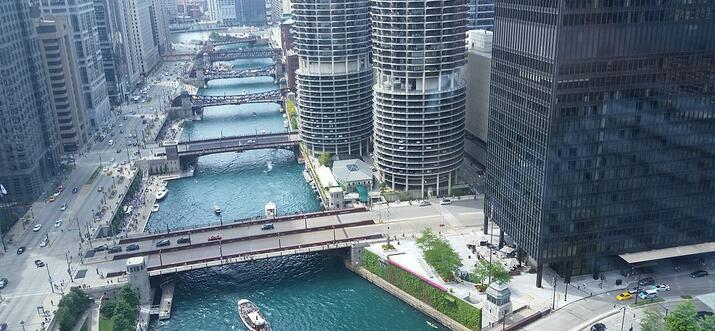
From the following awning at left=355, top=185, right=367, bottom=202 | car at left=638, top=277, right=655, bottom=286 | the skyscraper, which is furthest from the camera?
awning at left=355, top=185, right=367, bottom=202

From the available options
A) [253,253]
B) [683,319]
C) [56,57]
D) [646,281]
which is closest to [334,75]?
[253,253]

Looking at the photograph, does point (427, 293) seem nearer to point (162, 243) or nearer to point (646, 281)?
point (646, 281)

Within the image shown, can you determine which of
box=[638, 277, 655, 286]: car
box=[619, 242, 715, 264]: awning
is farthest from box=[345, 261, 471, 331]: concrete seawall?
box=[638, 277, 655, 286]: car

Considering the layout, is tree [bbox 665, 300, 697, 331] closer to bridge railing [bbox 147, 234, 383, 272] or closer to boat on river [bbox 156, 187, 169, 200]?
bridge railing [bbox 147, 234, 383, 272]

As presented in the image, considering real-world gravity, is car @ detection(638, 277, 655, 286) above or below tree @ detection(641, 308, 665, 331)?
below

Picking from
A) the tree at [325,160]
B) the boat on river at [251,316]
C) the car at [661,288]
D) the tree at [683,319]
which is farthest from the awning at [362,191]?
the tree at [683,319]

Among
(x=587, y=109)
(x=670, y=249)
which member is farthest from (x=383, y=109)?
(x=670, y=249)

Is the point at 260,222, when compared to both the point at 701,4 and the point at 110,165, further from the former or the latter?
the point at 701,4
